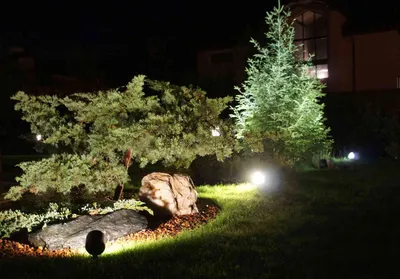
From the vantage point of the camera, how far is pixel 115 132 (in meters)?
9.70

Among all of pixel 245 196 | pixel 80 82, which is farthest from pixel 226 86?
pixel 245 196

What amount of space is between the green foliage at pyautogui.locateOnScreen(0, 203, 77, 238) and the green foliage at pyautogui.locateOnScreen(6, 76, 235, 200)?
0.39m

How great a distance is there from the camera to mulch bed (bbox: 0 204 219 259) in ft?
25.4

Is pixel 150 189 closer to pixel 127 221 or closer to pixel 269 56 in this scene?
pixel 127 221

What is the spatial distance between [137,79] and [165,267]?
174 inches

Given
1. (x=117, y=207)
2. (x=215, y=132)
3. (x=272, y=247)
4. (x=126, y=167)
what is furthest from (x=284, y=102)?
(x=272, y=247)

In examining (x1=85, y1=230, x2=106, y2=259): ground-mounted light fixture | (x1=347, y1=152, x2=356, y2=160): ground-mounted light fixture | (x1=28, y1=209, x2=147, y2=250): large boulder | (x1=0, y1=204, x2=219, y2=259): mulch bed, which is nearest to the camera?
(x1=85, y1=230, x2=106, y2=259): ground-mounted light fixture

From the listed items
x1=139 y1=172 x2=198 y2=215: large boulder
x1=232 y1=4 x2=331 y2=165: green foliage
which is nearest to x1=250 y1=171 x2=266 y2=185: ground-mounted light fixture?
x1=232 y1=4 x2=331 y2=165: green foliage

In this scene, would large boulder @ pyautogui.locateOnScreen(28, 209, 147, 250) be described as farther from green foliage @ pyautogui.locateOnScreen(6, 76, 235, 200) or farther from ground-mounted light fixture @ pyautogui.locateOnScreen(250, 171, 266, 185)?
ground-mounted light fixture @ pyautogui.locateOnScreen(250, 171, 266, 185)

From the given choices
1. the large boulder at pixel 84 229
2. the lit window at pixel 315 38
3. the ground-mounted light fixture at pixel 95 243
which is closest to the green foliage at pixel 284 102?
the large boulder at pixel 84 229

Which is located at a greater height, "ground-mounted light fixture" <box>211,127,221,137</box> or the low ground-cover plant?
"ground-mounted light fixture" <box>211,127,221,137</box>

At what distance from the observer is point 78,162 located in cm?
928

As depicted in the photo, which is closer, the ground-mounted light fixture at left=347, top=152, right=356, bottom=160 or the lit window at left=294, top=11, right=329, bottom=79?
the ground-mounted light fixture at left=347, top=152, right=356, bottom=160

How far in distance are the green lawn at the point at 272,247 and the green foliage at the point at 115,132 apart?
1637mm
